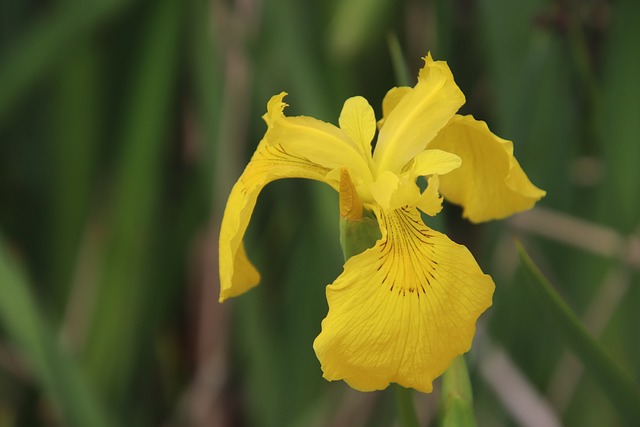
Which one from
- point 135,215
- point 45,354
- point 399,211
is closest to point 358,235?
point 399,211

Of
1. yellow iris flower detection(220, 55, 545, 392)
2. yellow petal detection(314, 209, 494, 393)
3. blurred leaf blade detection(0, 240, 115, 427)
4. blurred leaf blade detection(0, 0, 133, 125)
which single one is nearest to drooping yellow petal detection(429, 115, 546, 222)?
yellow iris flower detection(220, 55, 545, 392)

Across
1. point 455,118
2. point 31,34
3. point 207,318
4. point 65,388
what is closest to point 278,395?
point 207,318

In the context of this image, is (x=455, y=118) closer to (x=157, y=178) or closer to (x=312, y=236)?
(x=312, y=236)

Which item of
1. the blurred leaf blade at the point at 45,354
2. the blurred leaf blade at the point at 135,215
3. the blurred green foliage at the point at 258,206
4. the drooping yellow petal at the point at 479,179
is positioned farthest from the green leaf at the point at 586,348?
the blurred leaf blade at the point at 135,215

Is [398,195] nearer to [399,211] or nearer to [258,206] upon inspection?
[399,211]

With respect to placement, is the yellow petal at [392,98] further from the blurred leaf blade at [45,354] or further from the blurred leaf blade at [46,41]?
the blurred leaf blade at [46,41]

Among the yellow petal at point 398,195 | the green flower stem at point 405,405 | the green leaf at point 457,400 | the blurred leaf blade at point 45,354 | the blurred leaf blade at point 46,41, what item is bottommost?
the blurred leaf blade at point 45,354
